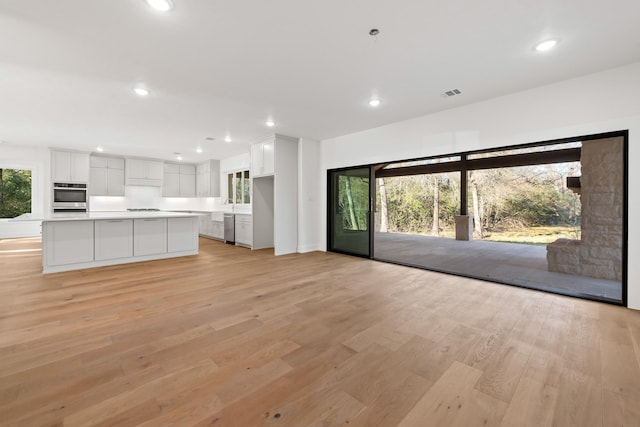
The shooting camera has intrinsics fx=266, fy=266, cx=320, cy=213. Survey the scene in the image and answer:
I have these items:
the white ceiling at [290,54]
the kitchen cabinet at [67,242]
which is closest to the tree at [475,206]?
the white ceiling at [290,54]

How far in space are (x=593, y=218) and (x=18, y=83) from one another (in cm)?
825

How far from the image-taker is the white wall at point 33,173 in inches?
283

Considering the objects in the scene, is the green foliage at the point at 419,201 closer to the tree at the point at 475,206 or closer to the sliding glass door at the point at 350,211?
the tree at the point at 475,206

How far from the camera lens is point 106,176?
26.4ft

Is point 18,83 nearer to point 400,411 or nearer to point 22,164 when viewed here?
point 400,411

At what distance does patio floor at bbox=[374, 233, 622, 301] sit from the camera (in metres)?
3.67

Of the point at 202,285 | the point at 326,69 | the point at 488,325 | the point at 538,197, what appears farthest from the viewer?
the point at 538,197

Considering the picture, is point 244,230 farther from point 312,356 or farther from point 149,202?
point 312,356

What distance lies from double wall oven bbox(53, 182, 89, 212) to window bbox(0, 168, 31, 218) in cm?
119

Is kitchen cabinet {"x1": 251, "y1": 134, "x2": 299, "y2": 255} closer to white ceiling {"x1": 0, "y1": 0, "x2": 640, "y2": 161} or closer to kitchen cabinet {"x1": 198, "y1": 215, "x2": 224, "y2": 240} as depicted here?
white ceiling {"x1": 0, "y1": 0, "x2": 640, "y2": 161}

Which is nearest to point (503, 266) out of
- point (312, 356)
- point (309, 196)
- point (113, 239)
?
point (309, 196)

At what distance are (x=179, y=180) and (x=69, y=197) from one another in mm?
2923

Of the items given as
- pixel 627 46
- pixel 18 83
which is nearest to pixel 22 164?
pixel 18 83

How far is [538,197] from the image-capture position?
9195 millimetres
